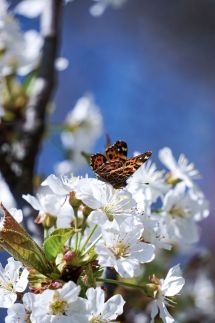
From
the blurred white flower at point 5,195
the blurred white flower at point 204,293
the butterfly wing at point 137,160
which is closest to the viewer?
the butterfly wing at point 137,160

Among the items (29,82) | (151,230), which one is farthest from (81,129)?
(151,230)

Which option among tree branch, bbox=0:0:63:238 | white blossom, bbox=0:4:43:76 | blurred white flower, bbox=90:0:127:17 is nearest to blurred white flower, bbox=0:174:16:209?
tree branch, bbox=0:0:63:238

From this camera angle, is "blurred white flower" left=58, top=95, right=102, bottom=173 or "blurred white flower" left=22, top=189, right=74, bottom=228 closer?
"blurred white flower" left=22, top=189, right=74, bottom=228

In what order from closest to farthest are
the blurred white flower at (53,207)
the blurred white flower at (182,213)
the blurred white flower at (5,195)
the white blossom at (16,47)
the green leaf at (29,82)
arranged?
the blurred white flower at (53,207)
the blurred white flower at (182,213)
the blurred white flower at (5,195)
the white blossom at (16,47)
the green leaf at (29,82)

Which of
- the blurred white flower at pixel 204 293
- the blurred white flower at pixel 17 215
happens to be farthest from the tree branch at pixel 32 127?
the blurred white flower at pixel 204 293

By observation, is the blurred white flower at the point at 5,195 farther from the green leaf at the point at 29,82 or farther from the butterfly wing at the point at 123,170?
the butterfly wing at the point at 123,170

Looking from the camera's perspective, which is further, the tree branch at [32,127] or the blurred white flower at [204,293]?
→ the blurred white flower at [204,293]

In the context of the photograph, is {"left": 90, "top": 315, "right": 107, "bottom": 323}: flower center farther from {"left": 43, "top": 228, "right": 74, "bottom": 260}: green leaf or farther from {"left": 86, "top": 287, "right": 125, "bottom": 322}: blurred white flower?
{"left": 43, "top": 228, "right": 74, "bottom": 260}: green leaf
